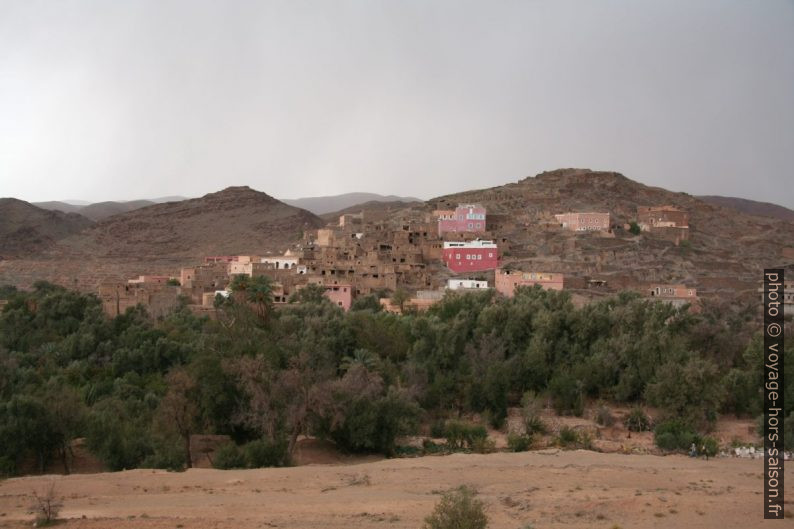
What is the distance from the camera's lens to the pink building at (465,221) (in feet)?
143

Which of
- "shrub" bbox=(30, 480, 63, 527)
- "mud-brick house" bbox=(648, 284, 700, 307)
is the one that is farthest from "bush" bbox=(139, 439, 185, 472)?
"mud-brick house" bbox=(648, 284, 700, 307)

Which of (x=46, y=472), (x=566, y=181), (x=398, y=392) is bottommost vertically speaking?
(x=46, y=472)

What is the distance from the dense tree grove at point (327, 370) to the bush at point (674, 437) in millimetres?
304

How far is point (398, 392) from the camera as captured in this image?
1777 cm

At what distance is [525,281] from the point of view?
1332 inches

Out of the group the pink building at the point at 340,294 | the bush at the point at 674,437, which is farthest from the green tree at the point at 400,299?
the bush at the point at 674,437

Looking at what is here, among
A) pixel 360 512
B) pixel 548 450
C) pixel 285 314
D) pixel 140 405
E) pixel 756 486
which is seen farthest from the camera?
pixel 285 314

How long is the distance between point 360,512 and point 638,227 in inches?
1449

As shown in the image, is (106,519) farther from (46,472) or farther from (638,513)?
(638,513)

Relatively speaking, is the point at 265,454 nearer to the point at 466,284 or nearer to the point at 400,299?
the point at 400,299

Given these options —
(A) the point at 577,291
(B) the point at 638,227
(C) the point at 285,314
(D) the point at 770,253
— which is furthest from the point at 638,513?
(D) the point at 770,253

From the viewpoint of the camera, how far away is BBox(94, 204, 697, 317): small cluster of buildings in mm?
33688

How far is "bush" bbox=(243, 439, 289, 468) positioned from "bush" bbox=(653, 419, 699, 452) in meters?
8.14

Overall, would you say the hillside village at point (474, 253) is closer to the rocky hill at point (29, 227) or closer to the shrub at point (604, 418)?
the rocky hill at point (29, 227)
